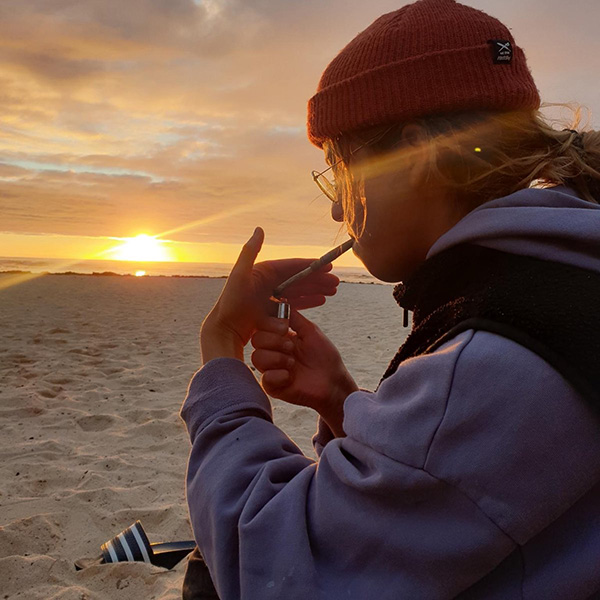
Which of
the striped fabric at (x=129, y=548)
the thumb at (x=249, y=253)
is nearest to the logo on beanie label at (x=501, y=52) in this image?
the thumb at (x=249, y=253)

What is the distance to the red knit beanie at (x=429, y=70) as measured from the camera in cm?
121

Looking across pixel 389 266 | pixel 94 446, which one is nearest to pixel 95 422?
pixel 94 446

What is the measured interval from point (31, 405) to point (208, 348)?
3785 millimetres

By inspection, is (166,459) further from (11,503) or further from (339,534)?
(339,534)

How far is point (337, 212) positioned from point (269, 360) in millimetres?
473

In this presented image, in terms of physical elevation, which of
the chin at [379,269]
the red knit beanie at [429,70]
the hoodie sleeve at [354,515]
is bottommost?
the hoodie sleeve at [354,515]

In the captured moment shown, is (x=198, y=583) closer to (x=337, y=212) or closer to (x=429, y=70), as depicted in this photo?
(x=337, y=212)

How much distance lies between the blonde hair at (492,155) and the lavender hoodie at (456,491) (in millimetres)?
227

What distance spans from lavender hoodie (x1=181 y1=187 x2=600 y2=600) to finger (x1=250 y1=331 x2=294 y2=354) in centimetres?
61

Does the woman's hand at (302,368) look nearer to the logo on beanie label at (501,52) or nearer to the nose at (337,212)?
the nose at (337,212)

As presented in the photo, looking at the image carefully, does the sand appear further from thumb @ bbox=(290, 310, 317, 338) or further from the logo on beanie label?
the logo on beanie label

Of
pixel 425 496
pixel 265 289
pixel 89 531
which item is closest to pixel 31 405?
pixel 89 531

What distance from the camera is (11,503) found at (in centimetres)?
291

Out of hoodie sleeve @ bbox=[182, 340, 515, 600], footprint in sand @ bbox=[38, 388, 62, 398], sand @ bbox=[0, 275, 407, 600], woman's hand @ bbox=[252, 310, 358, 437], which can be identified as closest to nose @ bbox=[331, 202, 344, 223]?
woman's hand @ bbox=[252, 310, 358, 437]
